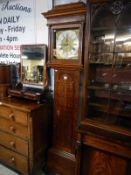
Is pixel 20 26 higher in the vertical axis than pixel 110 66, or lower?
higher

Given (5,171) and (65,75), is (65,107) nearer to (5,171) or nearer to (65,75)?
(65,75)

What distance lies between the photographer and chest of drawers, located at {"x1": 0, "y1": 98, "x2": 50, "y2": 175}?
5.94ft

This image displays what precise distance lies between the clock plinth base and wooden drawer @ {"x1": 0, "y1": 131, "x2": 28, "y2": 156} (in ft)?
1.09

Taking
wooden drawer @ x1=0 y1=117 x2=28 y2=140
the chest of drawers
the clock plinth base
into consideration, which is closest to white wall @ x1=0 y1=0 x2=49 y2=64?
the chest of drawers

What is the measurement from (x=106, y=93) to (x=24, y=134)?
102 centimetres

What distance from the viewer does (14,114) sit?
1874 millimetres

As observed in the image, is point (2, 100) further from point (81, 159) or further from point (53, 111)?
point (81, 159)

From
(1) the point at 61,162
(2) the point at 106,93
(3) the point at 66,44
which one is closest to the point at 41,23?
(3) the point at 66,44

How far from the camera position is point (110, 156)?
1.45 metres

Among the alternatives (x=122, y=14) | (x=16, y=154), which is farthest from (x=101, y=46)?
(x=16, y=154)

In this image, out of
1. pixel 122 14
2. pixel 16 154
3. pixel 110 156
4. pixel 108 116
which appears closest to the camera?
pixel 122 14

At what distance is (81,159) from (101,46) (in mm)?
1098

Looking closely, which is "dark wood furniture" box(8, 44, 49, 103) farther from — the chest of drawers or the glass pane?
the glass pane

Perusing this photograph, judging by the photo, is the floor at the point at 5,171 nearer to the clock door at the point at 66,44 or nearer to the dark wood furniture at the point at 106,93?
the dark wood furniture at the point at 106,93
